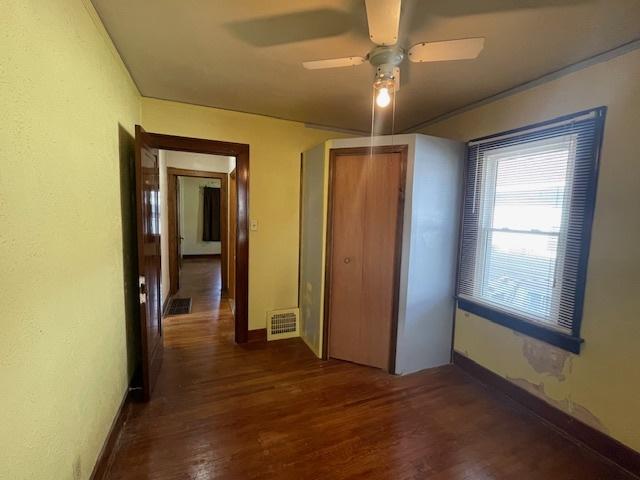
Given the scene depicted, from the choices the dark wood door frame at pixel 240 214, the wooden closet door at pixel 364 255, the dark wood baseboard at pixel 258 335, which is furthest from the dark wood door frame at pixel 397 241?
the dark wood door frame at pixel 240 214

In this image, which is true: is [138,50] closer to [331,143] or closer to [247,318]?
[331,143]

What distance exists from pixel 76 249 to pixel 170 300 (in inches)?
129

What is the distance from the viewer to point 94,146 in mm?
1474

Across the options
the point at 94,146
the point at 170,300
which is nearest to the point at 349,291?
the point at 94,146

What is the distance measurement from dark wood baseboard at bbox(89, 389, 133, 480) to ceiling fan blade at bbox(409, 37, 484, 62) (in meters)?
2.59

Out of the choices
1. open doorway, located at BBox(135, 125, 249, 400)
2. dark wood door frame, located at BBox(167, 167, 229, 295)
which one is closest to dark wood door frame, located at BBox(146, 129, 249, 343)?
open doorway, located at BBox(135, 125, 249, 400)

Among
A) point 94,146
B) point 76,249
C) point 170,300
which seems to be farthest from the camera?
point 170,300

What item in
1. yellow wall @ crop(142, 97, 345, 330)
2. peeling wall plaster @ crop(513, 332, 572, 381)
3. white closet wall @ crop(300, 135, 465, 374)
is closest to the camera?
peeling wall plaster @ crop(513, 332, 572, 381)

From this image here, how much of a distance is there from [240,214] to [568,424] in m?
3.00

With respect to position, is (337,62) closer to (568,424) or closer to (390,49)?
(390,49)

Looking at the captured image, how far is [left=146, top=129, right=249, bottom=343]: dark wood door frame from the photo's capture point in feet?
8.91

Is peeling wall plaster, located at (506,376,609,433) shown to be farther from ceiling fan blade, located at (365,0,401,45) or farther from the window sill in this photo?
ceiling fan blade, located at (365,0,401,45)

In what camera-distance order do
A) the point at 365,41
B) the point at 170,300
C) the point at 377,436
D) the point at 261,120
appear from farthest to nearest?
the point at 170,300
the point at 261,120
the point at 377,436
the point at 365,41

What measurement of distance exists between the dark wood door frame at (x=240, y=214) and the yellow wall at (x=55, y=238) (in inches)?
38.6
